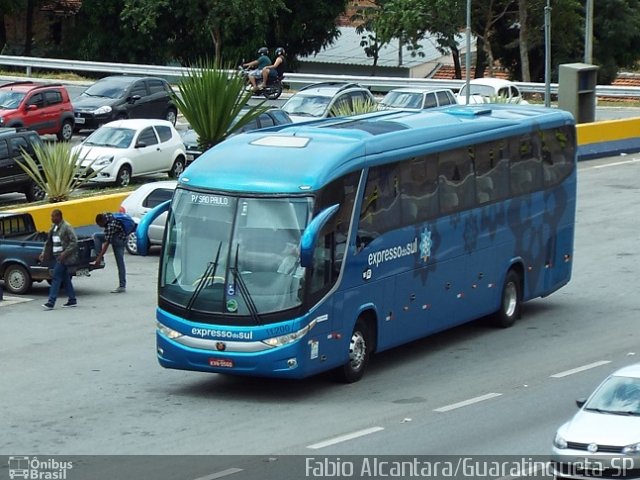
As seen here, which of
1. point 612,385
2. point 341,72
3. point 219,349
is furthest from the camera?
point 341,72

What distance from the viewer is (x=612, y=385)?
537 inches

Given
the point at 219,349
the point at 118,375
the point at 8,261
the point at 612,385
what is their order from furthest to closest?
the point at 8,261
the point at 118,375
the point at 219,349
the point at 612,385

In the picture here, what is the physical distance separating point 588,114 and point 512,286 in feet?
72.3

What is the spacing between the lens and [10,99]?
4131 centimetres

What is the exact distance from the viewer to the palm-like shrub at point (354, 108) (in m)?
38.3

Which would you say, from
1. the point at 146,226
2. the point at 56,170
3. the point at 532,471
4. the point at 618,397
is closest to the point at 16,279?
the point at 146,226

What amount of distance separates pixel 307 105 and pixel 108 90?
7.26 metres

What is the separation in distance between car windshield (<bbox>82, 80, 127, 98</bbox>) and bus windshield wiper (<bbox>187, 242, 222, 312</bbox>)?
27.6 m

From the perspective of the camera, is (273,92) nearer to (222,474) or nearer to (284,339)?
(284,339)

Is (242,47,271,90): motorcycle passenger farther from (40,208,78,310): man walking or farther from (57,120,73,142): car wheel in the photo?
(40,208,78,310): man walking

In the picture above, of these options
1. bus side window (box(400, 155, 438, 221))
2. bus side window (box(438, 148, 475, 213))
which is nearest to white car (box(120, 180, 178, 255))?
bus side window (box(438, 148, 475, 213))

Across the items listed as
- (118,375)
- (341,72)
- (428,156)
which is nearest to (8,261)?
(118,375)

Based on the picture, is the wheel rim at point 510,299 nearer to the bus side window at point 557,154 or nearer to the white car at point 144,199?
the bus side window at point 557,154

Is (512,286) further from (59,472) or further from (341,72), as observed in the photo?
(341,72)
